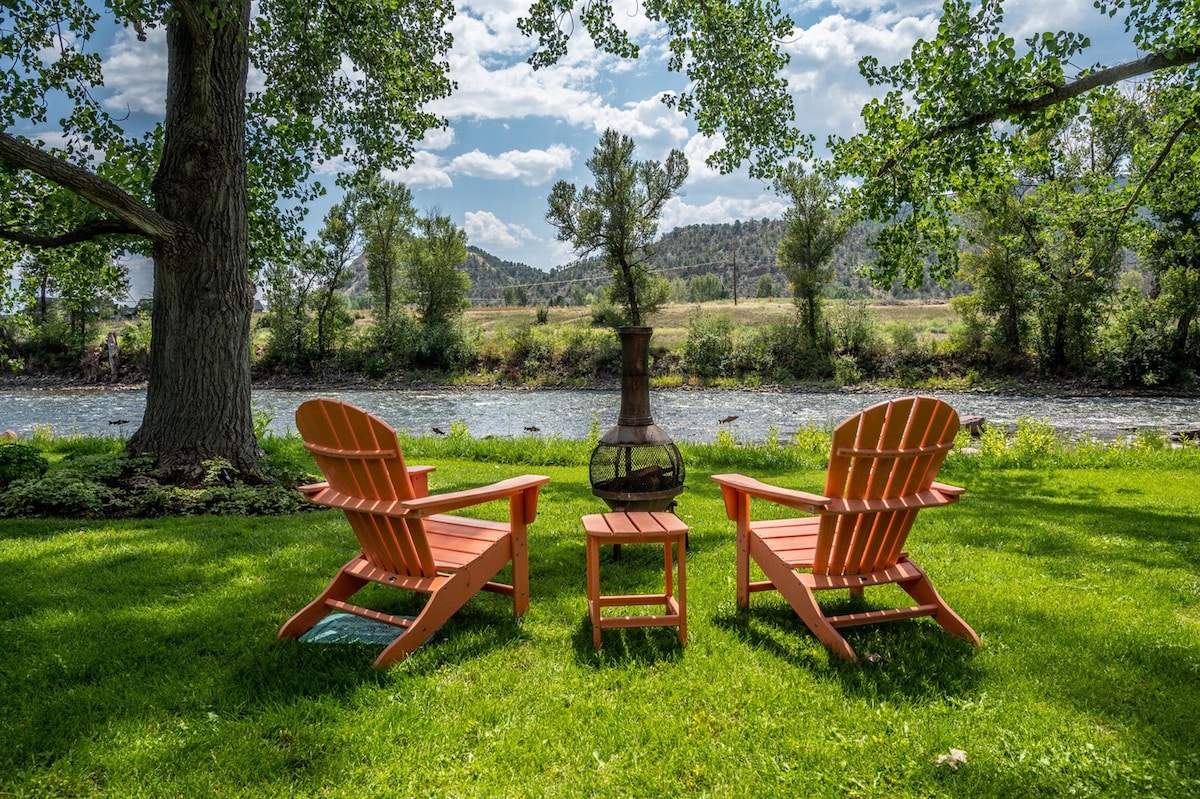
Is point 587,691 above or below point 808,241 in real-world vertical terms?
below

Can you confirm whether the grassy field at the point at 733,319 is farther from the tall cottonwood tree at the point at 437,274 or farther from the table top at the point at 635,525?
the table top at the point at 635,525

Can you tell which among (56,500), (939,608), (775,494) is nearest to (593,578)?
(775,494)

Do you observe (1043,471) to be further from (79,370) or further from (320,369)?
(79,370)

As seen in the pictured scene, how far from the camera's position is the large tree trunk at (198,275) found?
5922 mm

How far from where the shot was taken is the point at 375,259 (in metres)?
31.0

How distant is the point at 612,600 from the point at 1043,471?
6946 millimetres

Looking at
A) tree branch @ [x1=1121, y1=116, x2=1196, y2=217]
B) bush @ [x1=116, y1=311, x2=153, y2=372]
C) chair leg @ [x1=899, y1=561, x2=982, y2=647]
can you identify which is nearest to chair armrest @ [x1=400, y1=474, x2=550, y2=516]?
chair leg @ [x1=899, y1=561, x2=982, y2=647]

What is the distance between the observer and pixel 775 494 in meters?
3.06

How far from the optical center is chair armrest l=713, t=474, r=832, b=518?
2.86m

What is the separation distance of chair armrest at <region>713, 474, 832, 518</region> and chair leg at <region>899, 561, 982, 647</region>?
1.89 ft

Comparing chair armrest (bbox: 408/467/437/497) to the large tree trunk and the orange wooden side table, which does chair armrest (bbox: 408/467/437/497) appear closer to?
the orange wooden side table

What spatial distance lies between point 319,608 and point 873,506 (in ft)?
8.14

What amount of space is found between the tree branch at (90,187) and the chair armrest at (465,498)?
172 inches

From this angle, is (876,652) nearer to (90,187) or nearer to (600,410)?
(90,187)
